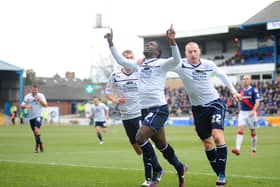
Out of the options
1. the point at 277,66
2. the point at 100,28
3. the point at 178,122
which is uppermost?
the point at 100,28

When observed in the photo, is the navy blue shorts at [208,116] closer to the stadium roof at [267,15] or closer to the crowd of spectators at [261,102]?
the crowd of spectators at [261,102]

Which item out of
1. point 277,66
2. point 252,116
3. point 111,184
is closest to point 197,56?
point 111,184

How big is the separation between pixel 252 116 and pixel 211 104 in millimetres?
9488

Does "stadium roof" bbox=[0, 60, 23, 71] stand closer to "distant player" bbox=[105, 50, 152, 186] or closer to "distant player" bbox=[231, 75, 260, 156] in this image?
"distant player" bbox=[231, 75, 260, 156]

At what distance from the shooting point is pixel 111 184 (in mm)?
11250

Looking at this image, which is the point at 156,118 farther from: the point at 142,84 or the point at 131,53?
the point at 131,53

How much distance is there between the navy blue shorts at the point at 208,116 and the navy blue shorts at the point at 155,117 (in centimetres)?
68

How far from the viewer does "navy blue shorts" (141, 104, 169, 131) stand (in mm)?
10673

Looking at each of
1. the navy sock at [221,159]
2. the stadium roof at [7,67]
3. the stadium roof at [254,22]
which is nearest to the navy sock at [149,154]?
the navy sock at [221,159]

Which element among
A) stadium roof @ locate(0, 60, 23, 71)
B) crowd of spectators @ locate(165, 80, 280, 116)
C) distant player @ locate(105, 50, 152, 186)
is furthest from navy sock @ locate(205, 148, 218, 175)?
Answer: stadium roof @ locate(0, 60, 23, 71)

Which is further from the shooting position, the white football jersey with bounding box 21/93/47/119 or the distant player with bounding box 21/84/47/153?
the white football jersey with bounding box 21/93/47/119

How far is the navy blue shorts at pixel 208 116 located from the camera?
10930 mm

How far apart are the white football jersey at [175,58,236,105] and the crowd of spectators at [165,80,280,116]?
4604 centimetres

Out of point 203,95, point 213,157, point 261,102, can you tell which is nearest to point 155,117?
point 203,95
